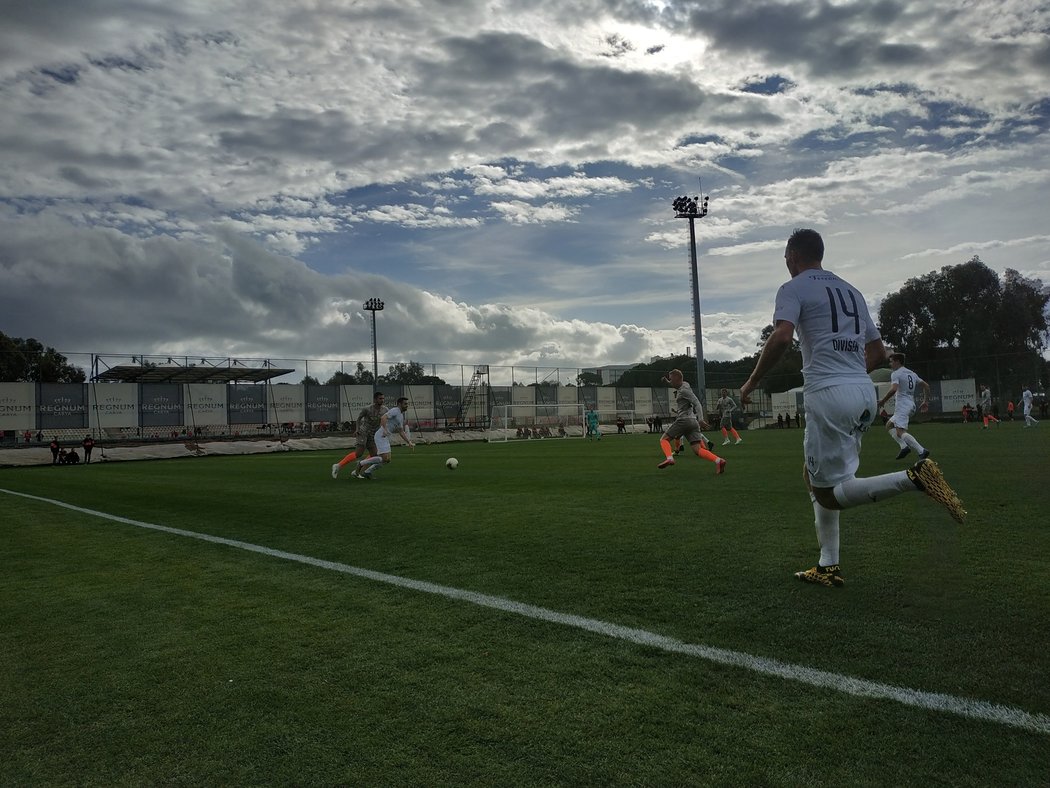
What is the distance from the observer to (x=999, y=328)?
235ft

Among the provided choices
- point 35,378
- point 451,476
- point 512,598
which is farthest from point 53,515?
point 35,378

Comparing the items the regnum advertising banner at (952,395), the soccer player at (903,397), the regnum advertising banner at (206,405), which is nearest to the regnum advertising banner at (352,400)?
the regnum advertising banner at (206,405)

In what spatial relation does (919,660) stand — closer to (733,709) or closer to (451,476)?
(733,709)

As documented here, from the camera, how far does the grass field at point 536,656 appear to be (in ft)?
8.21

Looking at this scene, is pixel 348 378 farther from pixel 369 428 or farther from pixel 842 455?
pixel 842 455

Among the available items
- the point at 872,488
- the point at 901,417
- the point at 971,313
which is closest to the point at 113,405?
the point at 901,417

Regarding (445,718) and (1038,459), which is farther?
(1038,459)

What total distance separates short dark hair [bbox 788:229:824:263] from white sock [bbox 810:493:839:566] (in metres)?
1.72

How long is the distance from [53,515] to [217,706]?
10.8 m

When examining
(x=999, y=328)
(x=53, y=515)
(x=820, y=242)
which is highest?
(x=999, y=328)

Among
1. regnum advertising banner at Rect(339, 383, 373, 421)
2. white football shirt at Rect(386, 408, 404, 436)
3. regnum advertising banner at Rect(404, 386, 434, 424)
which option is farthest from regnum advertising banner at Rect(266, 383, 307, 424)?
white football shirt at Rect(386, 408, 404, 436)

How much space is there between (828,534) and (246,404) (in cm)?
5252

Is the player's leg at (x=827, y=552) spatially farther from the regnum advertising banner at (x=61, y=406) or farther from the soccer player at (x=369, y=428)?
the regnum advertising banner at (x=61, y=406)

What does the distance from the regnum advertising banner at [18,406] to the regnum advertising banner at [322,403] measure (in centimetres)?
1747
